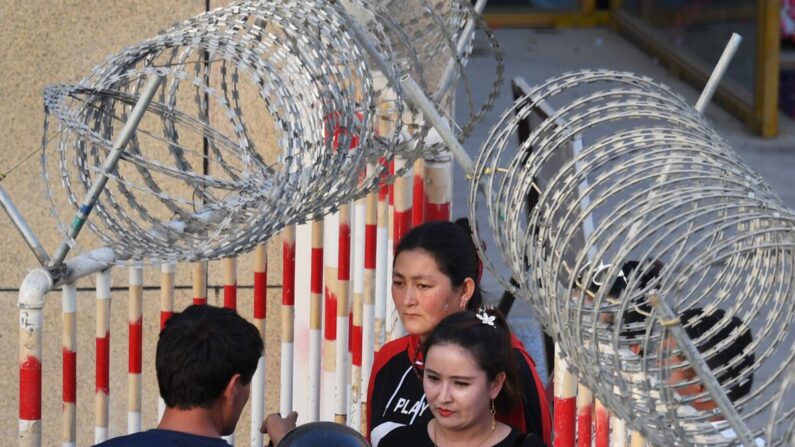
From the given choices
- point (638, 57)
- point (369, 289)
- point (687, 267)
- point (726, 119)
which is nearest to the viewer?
point (687, 267)

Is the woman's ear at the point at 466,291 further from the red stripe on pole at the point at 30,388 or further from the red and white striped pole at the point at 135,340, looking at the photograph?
the red stripe on pole at the point at 30,388

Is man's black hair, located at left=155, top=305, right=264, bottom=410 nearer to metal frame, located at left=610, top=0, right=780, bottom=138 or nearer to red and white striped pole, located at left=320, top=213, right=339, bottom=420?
red and white striped pole, located at left=320, top=213, right=339, bottom=420

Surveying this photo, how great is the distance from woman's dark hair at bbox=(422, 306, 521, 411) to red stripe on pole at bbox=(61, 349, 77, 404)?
96 cm

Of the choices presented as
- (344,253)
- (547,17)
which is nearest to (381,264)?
(344,253)

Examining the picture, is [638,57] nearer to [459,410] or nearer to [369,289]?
A: [369,289]

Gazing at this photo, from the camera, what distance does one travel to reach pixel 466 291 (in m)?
3.68

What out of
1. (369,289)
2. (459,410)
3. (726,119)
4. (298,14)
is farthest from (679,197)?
(726,119)

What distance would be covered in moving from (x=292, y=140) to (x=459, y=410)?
74 cm

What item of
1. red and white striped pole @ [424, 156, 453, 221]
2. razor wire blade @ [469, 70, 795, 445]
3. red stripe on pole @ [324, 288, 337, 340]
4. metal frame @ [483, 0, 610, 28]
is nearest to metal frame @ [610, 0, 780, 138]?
metal frame @ [483, 0, 610, 28]

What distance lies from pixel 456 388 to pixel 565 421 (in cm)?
60

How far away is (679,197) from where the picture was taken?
9.51 feet

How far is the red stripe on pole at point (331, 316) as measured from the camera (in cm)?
470

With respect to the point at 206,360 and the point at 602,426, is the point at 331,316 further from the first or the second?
the point at 206,360

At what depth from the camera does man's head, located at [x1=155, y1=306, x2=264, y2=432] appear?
2.94m
